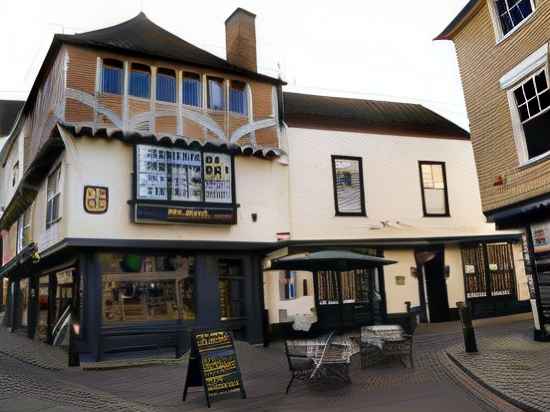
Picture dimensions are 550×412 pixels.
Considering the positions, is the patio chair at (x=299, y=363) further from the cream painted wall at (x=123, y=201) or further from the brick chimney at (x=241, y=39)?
the brick chimney at (x=241, y=39)

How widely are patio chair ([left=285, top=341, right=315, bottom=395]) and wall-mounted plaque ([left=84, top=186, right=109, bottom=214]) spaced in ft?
23.2

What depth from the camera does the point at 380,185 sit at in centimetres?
1792

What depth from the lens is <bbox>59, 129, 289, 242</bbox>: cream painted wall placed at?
533 inches

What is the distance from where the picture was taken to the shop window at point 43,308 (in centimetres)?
1704

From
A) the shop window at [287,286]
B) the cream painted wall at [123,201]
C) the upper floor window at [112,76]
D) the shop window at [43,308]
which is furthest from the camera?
the shop window at [43,308]

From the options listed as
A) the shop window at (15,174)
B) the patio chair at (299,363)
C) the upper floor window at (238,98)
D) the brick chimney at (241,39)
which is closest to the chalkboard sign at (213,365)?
the patio chair at (299,363)

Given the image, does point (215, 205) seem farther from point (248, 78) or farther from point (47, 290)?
point (47, 290)

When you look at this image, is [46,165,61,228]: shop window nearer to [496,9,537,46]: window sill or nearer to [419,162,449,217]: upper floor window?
[496,9,537,46]: window sill

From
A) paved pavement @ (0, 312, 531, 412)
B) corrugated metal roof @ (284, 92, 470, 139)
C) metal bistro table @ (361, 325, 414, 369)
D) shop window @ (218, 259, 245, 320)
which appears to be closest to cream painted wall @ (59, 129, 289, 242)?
shop window @ (218, 259, 245, 320)

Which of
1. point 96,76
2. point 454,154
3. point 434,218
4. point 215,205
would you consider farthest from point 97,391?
point 454,154

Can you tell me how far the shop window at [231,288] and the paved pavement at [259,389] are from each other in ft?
9.06

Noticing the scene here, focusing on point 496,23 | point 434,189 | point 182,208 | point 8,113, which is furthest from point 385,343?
point 8,113

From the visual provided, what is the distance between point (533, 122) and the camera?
37.0 ft

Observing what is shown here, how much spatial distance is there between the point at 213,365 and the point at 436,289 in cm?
1221
